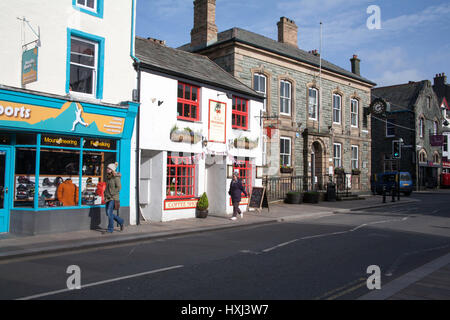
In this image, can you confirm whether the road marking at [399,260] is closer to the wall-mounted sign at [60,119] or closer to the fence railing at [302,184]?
the wall-mounted sign at [60,119]

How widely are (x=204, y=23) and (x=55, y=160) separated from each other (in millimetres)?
14943

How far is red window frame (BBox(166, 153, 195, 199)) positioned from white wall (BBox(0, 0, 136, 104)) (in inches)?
119

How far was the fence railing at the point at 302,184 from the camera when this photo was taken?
22094 mm

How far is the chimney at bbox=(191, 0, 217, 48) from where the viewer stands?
2266 centimetres

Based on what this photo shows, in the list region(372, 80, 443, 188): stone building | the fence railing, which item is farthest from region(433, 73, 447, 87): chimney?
the fence railing

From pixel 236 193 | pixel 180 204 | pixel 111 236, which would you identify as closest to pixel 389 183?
pixel 236 193

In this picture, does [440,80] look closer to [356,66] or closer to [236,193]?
[356,66]

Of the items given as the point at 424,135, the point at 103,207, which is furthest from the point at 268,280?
the point at 424,135

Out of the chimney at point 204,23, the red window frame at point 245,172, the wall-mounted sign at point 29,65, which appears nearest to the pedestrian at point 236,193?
the red window frame at point 245,172

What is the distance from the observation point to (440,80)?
176 ft

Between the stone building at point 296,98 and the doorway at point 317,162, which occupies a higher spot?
the stone building at point 296,98

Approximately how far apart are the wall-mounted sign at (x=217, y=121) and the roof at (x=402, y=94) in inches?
1189
